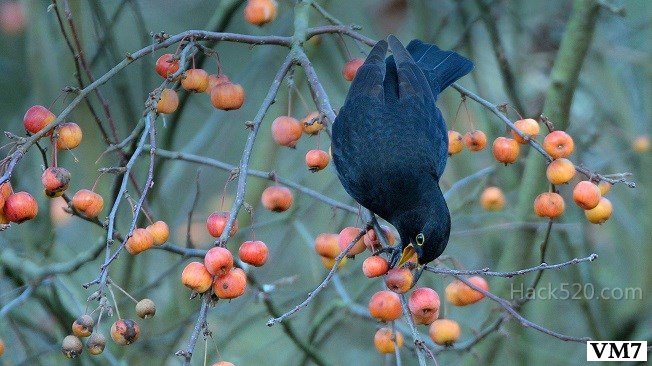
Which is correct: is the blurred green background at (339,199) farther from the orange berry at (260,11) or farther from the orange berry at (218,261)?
the orange berry at (218,261)

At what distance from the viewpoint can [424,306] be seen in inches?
102

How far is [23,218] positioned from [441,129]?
1.81m

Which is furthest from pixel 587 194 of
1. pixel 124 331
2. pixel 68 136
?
pixel 68 136

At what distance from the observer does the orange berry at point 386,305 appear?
2.63m

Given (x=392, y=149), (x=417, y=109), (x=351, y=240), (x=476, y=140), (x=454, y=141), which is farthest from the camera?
(x=417, y=109)

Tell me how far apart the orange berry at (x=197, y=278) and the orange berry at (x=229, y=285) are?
3cm

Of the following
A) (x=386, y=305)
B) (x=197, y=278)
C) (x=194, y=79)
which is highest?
(x=194, y=79)

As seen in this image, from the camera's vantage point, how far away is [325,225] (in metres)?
6.02

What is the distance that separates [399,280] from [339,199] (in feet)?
11.1

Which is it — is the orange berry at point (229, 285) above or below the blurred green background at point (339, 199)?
below

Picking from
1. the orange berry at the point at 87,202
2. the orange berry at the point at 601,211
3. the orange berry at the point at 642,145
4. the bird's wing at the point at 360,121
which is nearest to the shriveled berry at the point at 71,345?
the orange berry at the point at 87,202

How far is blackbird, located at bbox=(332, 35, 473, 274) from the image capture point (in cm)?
343

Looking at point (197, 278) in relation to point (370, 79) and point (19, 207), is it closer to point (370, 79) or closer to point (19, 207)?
point (19, 207)

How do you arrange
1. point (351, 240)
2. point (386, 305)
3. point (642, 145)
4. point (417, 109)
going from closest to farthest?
point (386, 305) → point (351, 240) → point (417, 109) → point (642, 145)
